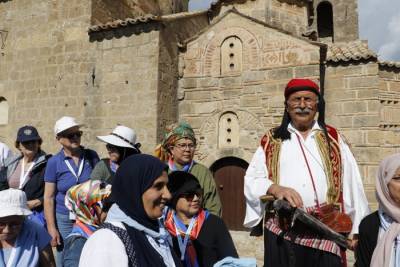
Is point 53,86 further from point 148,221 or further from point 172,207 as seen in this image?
point 148,221

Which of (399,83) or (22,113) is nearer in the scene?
(399,83)

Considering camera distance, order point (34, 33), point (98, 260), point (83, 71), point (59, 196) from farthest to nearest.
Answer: point (34, 33)
point (83, 71)
point (59, 196)
point (98, 260)

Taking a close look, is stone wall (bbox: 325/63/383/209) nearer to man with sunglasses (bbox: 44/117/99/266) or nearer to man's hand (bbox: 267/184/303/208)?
man with sunglasses (bbox: 44/117/99/266)

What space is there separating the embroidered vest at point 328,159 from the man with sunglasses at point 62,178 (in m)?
2.02

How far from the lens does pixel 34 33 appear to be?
9.80m

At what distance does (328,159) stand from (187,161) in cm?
122

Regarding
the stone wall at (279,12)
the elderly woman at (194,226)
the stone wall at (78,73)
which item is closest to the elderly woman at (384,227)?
the elderly woman at (194,226)

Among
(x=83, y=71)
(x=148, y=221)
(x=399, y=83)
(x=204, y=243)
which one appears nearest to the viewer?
(x=148, y=221)

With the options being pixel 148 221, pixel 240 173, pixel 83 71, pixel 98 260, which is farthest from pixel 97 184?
pixel 83 71

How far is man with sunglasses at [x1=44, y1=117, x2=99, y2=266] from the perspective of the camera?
3.73m

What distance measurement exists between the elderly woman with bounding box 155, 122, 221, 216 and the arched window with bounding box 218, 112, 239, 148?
522 cm

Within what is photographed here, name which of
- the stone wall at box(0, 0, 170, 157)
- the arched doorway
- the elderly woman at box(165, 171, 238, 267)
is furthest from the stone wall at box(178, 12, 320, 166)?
the elderly woman at box(165, 171, 238, 267)

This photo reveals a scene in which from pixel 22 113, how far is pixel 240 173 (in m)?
5.54

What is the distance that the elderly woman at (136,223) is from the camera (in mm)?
1587
